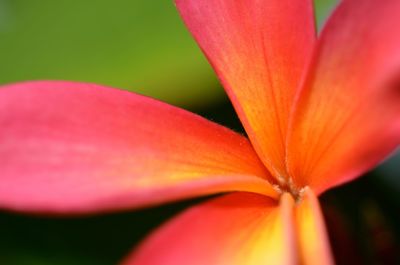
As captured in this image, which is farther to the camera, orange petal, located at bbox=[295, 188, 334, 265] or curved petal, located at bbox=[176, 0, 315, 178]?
curved petal, located at bbox=[176, 0, 315, 178]

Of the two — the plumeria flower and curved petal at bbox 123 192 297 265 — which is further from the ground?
the plumeria flower

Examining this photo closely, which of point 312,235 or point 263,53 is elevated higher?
point 263,53

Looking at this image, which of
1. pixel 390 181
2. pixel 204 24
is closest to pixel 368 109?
pixel 204 24

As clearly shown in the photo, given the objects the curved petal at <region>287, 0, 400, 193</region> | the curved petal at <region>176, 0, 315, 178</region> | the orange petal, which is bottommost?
the orange petal

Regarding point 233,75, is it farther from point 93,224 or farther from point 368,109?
point 93,224
